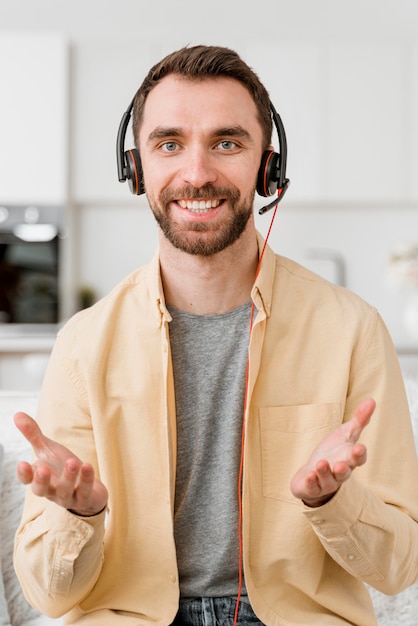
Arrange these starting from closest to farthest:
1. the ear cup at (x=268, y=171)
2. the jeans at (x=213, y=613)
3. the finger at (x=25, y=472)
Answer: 1. the finger at (x=25, y=472)
2. the jeans at (x=213, y=613)
3. the ear cup at (x=268, y=171)

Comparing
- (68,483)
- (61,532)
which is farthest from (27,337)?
(68,483)

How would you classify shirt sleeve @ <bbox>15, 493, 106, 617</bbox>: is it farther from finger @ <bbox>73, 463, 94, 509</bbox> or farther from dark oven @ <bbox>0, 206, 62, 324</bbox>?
dark oven @ <bbox>0, 206, 62, 324</bbox>

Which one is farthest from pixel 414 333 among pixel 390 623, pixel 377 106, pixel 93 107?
pixel 390 623

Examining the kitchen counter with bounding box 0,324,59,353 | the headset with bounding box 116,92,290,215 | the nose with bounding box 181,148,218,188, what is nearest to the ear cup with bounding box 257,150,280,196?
the headset with bounding box 116,92,290,215

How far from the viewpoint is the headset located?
1.42 meters

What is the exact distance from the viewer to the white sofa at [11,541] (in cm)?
165

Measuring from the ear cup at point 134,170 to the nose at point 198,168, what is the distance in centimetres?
13

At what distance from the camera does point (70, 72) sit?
479cm

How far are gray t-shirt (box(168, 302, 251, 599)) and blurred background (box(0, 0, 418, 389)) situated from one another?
321 centimetres

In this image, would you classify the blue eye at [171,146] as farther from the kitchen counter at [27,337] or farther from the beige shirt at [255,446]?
the kitchen counter at [27,337]

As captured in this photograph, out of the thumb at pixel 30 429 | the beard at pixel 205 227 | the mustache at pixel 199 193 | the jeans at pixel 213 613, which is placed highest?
the mustache at pixel 199 193

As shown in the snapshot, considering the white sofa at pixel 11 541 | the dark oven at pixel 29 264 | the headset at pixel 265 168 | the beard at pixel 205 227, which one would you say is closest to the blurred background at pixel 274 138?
the dark oven at pixel 29 264

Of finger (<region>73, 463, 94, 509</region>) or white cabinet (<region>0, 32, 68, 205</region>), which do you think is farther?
white cabinet (<region>0, 32, 68, 205</region>)

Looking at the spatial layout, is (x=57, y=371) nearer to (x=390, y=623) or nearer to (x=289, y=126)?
(x=390, y=623)
